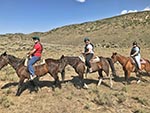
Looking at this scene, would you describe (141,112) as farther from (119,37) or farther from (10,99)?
(119,37)

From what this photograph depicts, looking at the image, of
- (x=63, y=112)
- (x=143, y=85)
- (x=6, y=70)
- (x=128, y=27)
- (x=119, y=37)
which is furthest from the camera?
(x=128, y=27)

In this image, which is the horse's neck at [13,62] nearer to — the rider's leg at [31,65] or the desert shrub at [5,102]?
the rider's leg at [31,65]

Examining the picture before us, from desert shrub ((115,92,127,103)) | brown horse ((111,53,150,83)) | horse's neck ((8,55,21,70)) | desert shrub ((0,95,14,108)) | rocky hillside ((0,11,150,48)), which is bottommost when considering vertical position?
desert shrub ((115,92,127,103))

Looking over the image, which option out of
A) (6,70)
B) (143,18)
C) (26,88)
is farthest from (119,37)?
(26,88)

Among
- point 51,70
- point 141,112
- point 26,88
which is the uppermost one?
point 51,70

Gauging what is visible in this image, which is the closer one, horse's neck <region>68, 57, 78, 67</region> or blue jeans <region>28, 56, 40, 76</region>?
blue jeans <region>28, 56, 40, 76</region>

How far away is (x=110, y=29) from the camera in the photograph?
79.8 m

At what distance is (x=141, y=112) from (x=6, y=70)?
10.2 metres

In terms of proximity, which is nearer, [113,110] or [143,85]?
[113,110]

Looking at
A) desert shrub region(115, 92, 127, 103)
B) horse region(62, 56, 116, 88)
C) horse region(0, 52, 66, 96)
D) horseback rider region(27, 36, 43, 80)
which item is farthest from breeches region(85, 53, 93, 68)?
horseback rider region(27, 36, 43, 80)

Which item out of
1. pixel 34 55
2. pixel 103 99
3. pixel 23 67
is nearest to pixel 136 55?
pixel 103 99

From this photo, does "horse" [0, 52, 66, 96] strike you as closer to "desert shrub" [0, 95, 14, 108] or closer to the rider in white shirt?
"desert shrub" [0, 95, 14, 108]

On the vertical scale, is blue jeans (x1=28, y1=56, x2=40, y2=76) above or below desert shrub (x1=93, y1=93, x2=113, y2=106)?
above

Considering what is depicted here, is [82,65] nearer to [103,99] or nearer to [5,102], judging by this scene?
[103,99]
